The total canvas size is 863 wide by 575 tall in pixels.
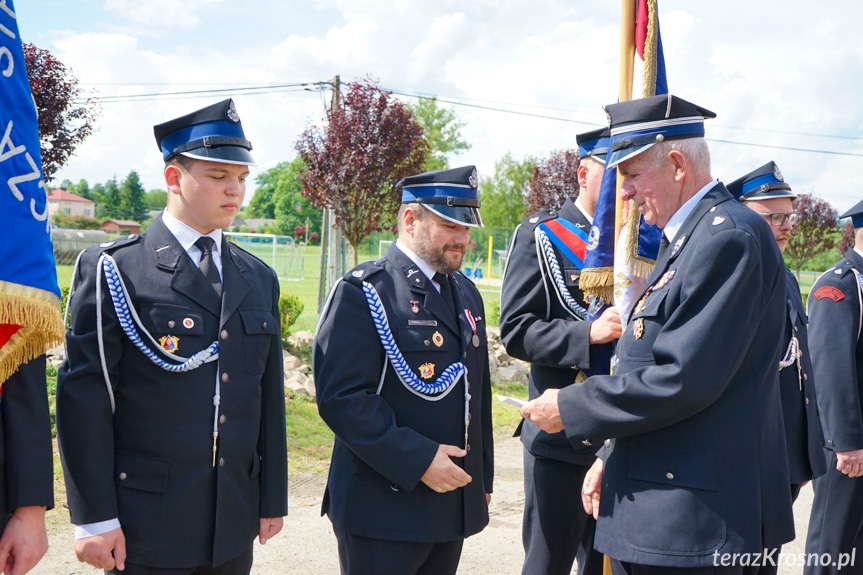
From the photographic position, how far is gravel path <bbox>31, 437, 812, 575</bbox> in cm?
437

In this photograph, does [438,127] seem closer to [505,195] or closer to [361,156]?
[505,195]

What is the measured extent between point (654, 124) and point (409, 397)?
1.34 m

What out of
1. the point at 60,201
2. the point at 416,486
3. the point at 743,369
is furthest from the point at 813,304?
the point at 60,201

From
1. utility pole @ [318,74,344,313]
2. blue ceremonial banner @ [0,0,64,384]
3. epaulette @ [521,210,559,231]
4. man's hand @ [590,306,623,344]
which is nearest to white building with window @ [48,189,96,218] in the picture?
utility pole @ [318,74,344,313]

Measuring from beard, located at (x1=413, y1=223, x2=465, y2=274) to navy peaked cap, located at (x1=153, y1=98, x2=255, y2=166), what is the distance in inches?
29.2

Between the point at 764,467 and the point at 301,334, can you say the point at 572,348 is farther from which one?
the point at 301,334

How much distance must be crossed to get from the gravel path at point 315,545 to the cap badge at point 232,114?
9.16ft

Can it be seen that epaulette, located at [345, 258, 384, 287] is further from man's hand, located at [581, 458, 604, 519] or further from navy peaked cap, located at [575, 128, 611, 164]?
navy peaked cap, located at [575, 128, 611, 164]

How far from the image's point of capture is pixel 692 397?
215 centimetres

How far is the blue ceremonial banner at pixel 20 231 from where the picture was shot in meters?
1.83

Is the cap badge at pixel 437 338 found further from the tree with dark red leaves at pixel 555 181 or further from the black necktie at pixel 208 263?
the tree with dark red leaves at pixel 555 181

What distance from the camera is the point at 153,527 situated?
2398mm

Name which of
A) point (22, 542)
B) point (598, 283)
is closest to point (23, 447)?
point (22, 542)

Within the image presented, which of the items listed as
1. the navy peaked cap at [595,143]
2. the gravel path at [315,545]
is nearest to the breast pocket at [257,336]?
the navy peaked cap at [595,143]
